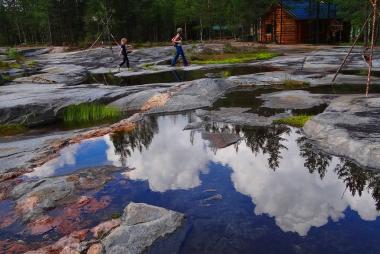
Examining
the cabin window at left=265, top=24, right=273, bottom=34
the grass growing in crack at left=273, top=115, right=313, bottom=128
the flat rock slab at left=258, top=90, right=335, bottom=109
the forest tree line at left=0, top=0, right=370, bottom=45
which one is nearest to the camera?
the grass growing in crack at left=273, top=115, right=313, bottom=128

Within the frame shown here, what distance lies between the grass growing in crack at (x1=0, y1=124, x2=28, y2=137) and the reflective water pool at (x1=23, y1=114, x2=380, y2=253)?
12.0ft

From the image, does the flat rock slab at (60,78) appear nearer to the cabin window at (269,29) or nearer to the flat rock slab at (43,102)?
the flat rock slab at (43,102)

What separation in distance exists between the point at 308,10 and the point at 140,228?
4630 centimetres

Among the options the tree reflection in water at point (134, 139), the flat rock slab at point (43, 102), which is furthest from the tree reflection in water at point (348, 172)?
the flat rock slab at point (43, 102)

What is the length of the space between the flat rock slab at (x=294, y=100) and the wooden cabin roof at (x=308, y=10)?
116 ft

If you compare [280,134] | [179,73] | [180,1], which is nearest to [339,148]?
[280,134]

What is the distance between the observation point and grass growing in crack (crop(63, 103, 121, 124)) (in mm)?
13875

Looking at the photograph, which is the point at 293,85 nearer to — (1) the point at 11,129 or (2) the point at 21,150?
(1) the point at 11,129

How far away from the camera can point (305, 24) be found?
1953 inches

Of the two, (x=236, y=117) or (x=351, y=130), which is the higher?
(x=351, y=130)

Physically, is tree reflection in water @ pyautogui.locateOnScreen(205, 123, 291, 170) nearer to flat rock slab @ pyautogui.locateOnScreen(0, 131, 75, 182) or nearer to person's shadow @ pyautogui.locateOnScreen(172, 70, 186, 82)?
flat rock slab @ pyautogui.locateOnScreen(0, 131, 75, 182)

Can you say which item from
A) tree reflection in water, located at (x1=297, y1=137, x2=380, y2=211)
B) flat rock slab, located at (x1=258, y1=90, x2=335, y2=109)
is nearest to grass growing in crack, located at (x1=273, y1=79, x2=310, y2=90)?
flat rock slab, located at (x1=258, y1=90, x2=335, y2=109)

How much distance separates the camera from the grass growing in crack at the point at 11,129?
12.7 m

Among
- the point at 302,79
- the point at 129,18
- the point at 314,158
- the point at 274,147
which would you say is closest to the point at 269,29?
the point at 129,18
